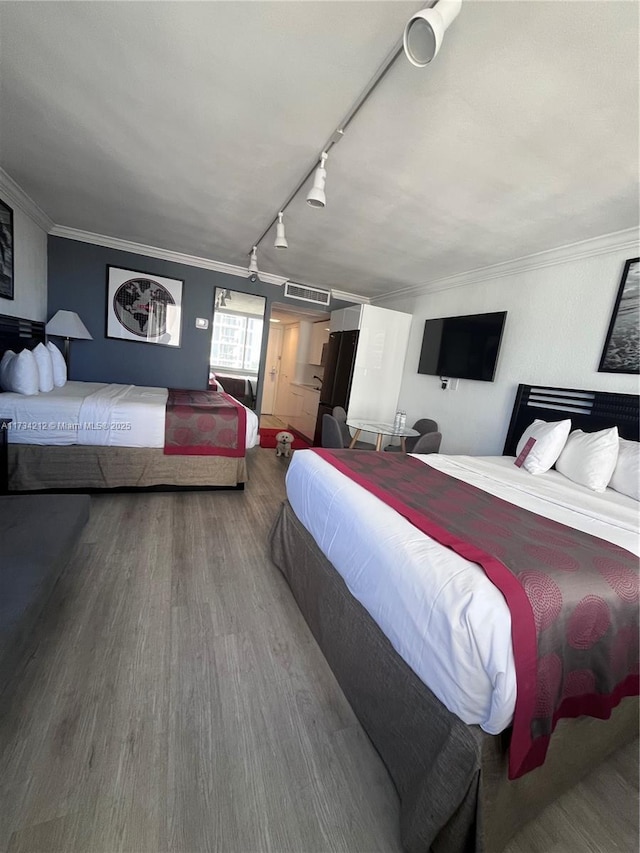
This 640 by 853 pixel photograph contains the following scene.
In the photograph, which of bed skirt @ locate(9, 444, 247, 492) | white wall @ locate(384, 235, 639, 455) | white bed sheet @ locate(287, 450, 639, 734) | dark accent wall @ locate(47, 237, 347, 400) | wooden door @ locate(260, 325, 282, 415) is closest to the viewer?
white bed sheet @ locate(287, 450, 639, 734)

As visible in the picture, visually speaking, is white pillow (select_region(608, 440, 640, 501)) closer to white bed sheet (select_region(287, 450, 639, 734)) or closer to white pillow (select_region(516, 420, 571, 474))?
white bed sheet (select_region(287, 450, 639, 734))

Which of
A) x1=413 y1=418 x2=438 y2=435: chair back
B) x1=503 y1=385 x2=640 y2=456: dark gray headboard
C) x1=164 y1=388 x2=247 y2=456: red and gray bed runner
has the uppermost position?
x1=503 y1=385 x2=640 y2=456: dark gray headboard

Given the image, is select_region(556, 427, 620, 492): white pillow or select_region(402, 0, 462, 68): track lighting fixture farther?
select_region(556, 427, 620, 492): white pillow

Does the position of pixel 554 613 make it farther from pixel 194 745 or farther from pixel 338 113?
pixel 338 113

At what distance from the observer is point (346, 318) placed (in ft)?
15.9

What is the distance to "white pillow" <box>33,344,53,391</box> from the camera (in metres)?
2.81

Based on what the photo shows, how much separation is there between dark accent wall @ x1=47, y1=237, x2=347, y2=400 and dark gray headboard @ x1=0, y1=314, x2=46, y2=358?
0.64 m

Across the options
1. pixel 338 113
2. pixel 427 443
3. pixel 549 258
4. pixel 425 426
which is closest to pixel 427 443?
pixel 427 443

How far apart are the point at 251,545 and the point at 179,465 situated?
1148 mm

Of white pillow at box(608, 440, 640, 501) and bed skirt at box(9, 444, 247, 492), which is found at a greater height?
white pillow at box(608, 440, 640, 501)

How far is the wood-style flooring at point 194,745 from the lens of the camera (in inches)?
37.3

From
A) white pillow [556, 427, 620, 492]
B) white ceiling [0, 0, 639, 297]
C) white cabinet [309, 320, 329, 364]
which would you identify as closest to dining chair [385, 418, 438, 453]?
white pillow [556, 427, 620, 492]

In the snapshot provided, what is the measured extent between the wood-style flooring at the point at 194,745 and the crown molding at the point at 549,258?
9.80ft

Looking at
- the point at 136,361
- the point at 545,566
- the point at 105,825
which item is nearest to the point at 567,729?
the point at 545,566
